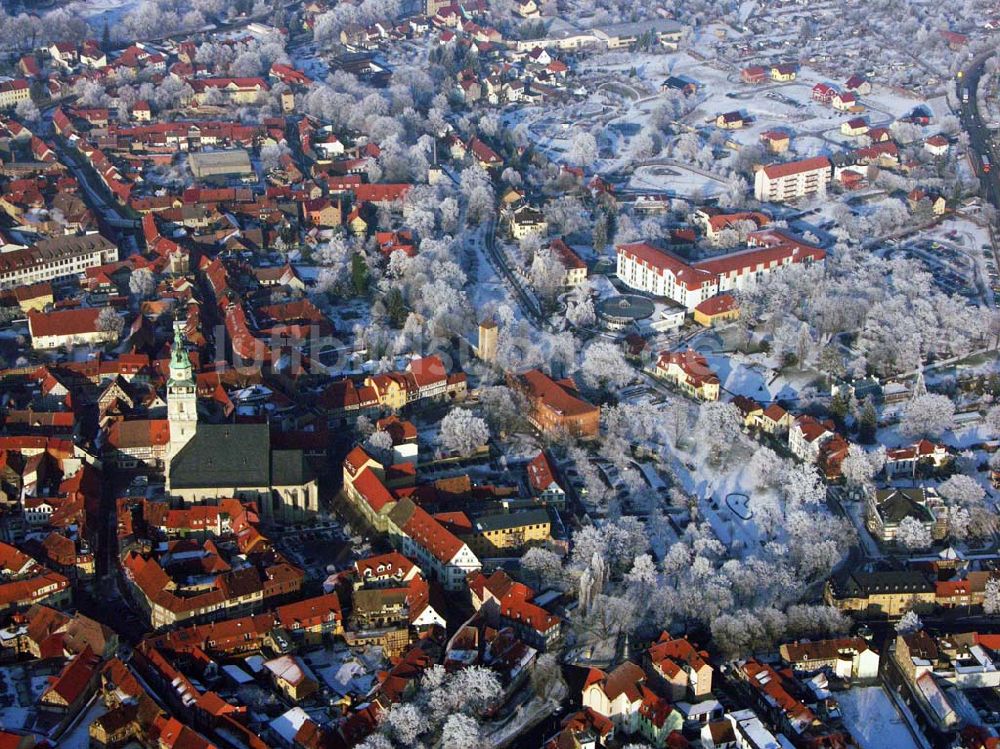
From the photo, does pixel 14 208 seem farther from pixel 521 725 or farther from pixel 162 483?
pixel 521 725

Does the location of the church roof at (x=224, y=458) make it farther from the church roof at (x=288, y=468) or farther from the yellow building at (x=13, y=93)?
the yellow building at (x=13, y=93)

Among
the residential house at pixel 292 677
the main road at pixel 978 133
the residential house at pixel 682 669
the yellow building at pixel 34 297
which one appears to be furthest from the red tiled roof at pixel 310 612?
the main road at pixel 978 133

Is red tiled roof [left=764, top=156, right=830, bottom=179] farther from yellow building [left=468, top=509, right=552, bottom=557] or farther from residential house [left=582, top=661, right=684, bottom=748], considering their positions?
residential house [left=582, top=661, right=684, bottom=748]

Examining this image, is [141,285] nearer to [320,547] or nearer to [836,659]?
[320,547]

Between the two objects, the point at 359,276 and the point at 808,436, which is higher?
the point at 808,436

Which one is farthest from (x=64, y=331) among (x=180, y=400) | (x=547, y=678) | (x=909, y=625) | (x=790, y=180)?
(x=790, y=180)

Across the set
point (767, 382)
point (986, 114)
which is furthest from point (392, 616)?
point (986, 114)
